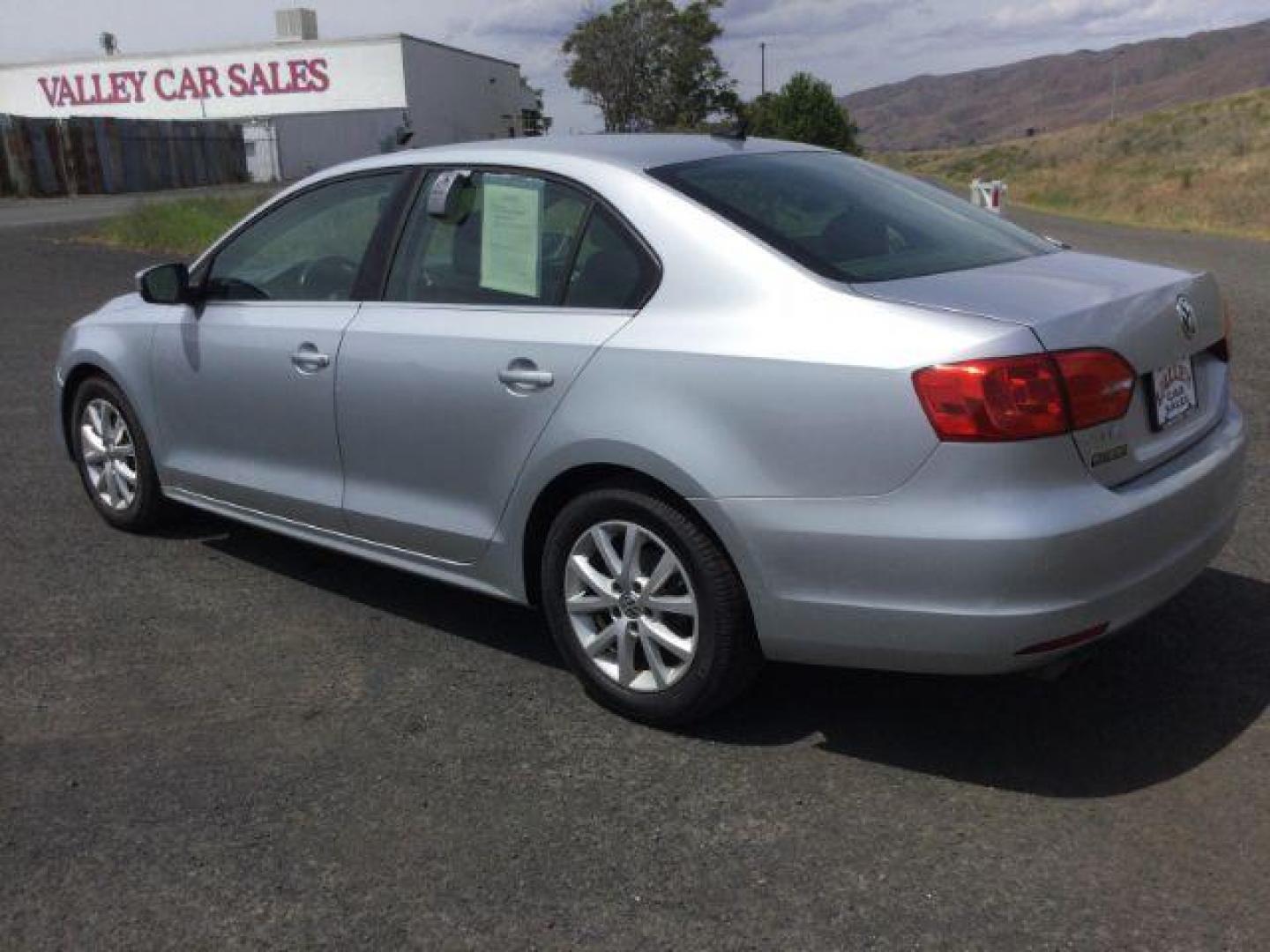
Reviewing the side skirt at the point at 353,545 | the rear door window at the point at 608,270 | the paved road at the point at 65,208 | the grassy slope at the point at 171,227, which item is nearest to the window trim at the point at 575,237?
the rear door window at the point at 608,270

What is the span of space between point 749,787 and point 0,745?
2.12m

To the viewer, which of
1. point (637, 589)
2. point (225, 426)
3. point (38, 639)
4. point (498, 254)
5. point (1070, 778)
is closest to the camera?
point (1070, 778)

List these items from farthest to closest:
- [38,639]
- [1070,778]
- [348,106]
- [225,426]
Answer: [348,106]
[225,426]
[38,639]
[1070,778]

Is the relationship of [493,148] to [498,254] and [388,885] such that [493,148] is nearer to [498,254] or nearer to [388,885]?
[498,254]

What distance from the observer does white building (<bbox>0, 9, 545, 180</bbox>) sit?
186ft

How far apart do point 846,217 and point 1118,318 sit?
91 centimetres

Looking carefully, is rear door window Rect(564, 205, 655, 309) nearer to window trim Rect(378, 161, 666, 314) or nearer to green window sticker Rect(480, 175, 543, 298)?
window trim Rect(378, 161, 666, 314)

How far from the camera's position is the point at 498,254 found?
400cm

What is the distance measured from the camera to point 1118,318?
3246mm

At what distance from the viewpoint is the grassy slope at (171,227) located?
1938cm

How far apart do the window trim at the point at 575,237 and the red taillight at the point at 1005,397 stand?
0.89 metres

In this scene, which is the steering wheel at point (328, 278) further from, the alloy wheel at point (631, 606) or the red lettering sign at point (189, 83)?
the red lettering sign at point (189, 83)

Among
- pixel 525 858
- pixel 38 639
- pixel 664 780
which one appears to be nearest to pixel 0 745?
pixel 38 639

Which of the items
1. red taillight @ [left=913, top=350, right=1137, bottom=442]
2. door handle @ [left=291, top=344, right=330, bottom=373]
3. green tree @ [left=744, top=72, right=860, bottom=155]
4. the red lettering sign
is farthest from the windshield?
the red lettering sign
